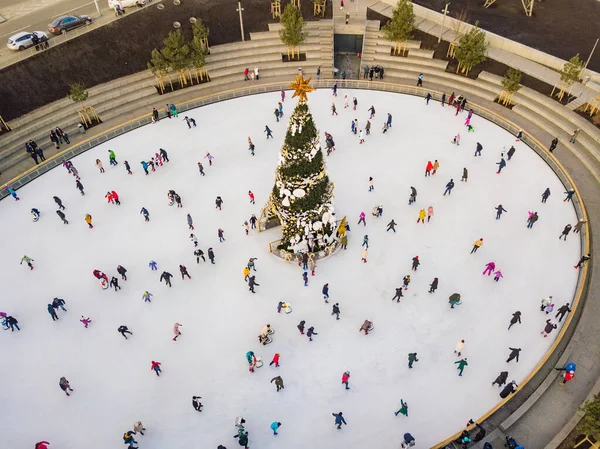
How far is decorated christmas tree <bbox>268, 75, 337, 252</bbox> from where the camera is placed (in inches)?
864

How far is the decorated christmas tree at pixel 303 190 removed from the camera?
22.0m

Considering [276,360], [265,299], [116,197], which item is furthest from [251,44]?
[276,360]

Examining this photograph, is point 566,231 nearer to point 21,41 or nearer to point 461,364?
point 461,364

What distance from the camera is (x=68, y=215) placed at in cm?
2902

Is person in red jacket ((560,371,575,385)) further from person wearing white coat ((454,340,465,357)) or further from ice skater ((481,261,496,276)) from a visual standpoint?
ice skater ((481,261,496,276))

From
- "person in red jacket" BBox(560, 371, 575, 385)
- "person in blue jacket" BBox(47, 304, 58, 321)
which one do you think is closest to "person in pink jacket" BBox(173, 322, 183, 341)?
"person in blue jacket" BBox(47, 304, 58, 321)

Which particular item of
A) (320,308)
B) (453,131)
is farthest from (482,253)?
(453,131)

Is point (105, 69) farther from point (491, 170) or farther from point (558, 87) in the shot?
point (558, 87)

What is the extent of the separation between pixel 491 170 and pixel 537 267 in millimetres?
7815

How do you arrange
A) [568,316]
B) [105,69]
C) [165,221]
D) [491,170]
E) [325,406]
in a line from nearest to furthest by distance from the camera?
[325,406], [568,316], [165,221], [491,170], [105,69]

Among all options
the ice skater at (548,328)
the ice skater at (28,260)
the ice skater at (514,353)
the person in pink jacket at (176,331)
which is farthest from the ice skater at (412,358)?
the ice skater at (28,260)

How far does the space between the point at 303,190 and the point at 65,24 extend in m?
28.0

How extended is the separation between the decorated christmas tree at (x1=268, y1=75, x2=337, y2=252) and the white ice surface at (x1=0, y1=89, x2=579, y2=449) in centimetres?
168

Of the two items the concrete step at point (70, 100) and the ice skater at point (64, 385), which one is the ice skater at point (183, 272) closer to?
the ice skater at point (64, 385)
